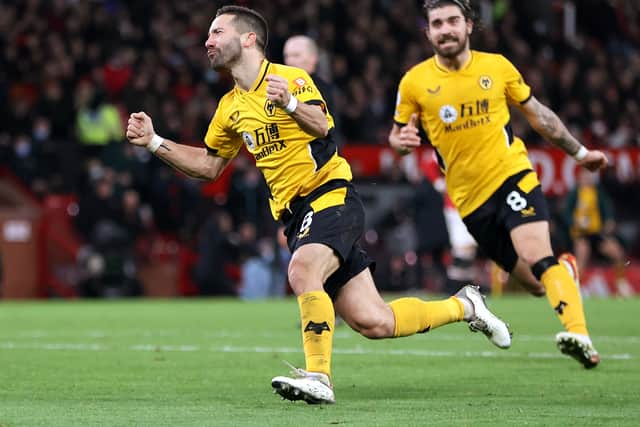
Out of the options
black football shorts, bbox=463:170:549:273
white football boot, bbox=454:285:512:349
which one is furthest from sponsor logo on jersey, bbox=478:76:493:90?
white football boot, bbox=454:285:512:349

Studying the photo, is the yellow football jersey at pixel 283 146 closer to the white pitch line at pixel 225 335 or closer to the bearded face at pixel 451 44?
the bearded face at pixel 451 44

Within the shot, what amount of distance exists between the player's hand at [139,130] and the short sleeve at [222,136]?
323 mm

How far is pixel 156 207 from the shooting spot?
20516 millimetres

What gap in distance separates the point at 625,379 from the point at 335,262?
1.89 m

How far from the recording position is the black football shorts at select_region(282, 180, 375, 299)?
6.97 meters

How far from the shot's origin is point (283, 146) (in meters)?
7.18

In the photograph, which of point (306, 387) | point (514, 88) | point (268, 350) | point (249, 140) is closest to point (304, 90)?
point (249, 140)

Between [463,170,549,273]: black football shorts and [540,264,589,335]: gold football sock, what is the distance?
1.24 ft

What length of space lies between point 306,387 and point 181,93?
1616 cm

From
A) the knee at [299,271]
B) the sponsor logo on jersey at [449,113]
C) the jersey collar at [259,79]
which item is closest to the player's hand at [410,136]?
the sponsor logo on jersey at [449,113]

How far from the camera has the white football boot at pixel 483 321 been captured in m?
7.90

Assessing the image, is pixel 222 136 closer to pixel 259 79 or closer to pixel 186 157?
pixel 186 157

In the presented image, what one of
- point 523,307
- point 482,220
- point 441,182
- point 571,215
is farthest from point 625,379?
point 571,215

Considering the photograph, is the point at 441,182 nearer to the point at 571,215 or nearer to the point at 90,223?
the point at 571,215
